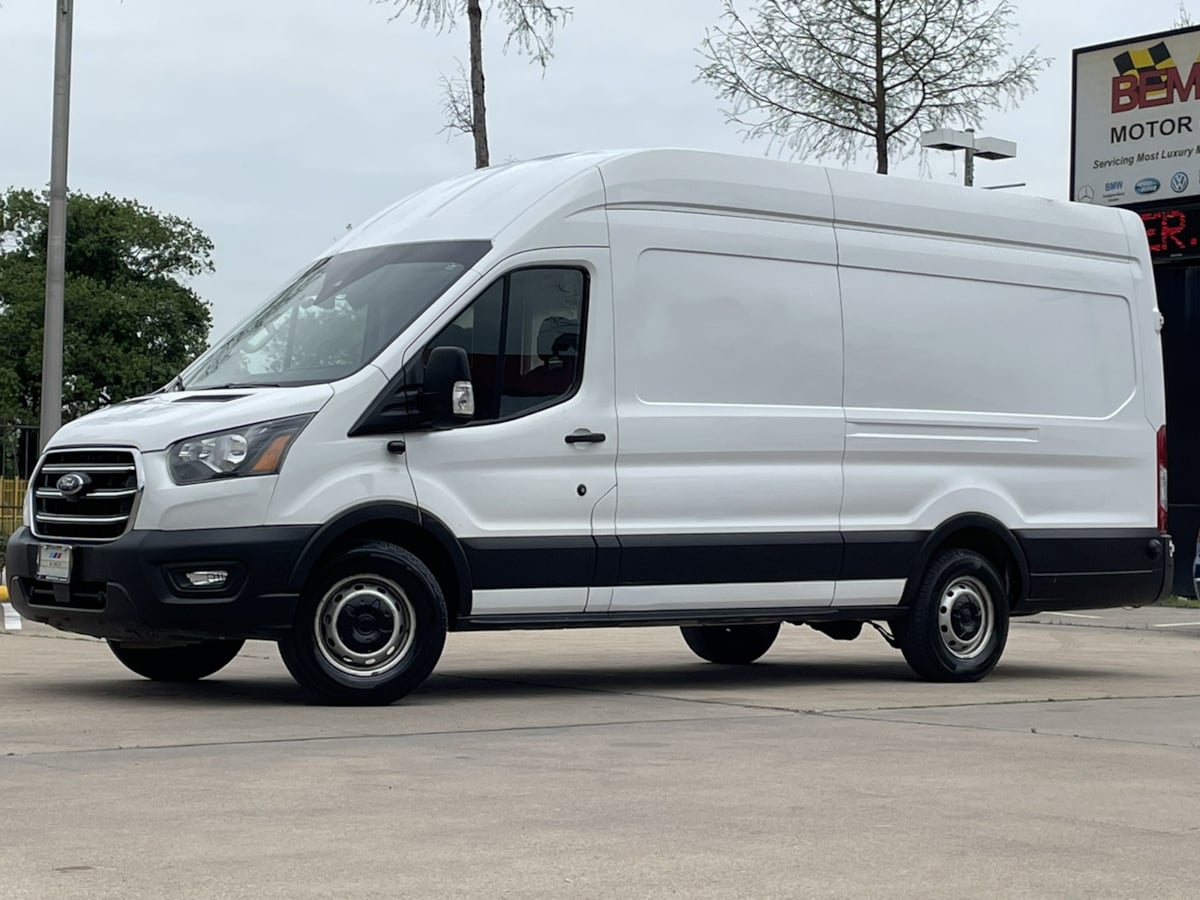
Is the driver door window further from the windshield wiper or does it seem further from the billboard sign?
the billboard sign

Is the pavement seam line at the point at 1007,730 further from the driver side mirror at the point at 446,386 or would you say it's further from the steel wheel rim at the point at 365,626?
the driver side mirror at the point at 446,386

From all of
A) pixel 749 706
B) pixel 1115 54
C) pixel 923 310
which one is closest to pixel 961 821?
pixel 749 706

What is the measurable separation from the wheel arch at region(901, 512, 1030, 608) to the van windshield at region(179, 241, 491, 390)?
319 cm

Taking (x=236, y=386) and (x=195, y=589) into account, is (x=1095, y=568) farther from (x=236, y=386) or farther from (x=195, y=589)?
(x=195, y=589)

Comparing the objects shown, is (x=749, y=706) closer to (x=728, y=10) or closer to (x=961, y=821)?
(x=961, y=821)

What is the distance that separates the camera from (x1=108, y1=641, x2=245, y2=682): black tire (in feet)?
35.9

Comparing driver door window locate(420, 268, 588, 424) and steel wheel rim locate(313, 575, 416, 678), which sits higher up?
driver door window locate(420, 268, 588, 424)

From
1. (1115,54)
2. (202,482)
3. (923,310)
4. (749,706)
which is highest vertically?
(1115,54)

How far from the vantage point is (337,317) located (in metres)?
10.1

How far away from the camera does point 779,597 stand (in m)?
11.0

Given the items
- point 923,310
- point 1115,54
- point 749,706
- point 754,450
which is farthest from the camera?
point 1115,54

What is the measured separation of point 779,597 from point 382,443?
249 cm

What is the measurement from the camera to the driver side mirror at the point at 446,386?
380 inches

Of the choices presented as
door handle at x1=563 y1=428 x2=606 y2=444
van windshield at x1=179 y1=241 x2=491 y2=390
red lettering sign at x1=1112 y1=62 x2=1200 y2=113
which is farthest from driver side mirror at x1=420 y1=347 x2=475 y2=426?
red lettering sign at x1=1112 y1=62 x2=1200 y2=113
